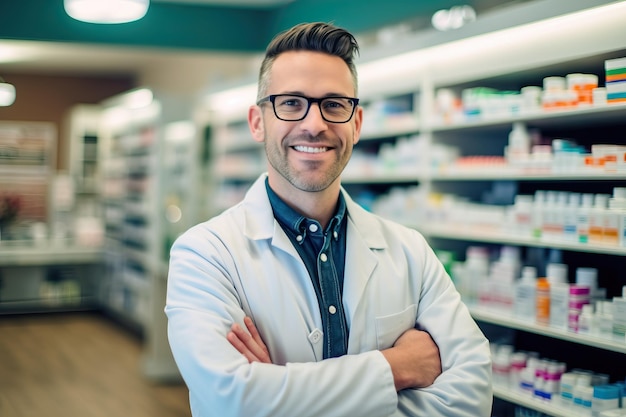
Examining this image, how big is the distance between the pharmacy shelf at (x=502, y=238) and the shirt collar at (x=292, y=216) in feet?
5.59

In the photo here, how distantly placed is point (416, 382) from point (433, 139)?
262 centimetres

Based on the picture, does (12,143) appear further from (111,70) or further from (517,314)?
(517,314)

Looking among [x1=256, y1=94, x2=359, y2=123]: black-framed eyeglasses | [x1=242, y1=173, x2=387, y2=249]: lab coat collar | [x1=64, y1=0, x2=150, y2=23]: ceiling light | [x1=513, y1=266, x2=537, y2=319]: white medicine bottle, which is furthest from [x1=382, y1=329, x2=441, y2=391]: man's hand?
[x1=64, y1=0, x2=150, y2=23]: ceiling light

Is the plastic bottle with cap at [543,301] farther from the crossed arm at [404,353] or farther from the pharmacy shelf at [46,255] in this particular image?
the pharmacy shelf at [46,255]

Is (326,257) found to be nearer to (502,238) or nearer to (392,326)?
(392,326)

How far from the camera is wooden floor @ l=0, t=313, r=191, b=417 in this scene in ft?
17.7

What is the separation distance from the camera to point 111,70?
12.2 m

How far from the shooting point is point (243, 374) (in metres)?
1.49

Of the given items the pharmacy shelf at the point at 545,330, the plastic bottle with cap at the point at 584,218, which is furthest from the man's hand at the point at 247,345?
the plastic bottle with cap at the point at 584,218

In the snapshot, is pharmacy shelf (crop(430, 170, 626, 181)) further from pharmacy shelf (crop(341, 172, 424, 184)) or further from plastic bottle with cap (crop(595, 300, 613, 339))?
plastic bottle with cap (crop(595, 300, 613, 339))

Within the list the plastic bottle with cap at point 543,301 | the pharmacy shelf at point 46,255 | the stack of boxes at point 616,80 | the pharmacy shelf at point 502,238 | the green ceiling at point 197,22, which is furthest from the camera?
the pharmacy shelf at point 46,255

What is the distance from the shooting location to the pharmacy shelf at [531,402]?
315 centimetres

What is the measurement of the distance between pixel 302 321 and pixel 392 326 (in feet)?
0.85

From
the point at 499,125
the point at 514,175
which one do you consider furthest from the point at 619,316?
the point at 499,125
